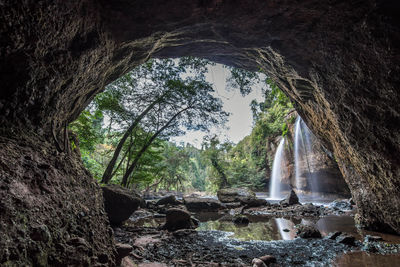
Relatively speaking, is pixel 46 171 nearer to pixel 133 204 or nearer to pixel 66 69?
pixel 66 69

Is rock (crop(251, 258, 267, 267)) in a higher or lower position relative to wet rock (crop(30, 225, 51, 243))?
lower

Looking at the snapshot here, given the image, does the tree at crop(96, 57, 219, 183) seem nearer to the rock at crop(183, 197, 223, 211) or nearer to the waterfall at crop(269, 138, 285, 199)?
the rock at crop(183, 197, 223, 211)

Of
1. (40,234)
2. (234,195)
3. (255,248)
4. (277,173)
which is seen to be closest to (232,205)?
(234,195)

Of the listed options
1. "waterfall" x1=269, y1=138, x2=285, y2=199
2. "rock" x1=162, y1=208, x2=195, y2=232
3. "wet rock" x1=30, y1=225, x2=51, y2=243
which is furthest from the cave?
"waterfall" x1=269, y1=138, x2=285, y2=199

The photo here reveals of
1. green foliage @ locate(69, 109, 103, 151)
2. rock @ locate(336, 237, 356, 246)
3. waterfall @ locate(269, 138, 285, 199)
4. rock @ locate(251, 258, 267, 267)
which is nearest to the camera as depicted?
rock @ locate(251, 258, 267, 267)

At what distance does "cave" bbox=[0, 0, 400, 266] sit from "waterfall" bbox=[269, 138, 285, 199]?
1673 centimetres

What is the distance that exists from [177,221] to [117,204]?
2.10m

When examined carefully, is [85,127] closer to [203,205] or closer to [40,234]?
[40,234]

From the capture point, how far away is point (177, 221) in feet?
20.9

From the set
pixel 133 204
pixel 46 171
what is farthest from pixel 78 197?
pixel 133 204

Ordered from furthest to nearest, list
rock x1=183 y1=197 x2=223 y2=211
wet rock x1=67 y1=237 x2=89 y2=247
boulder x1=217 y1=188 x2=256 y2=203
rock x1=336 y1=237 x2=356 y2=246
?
boulder x1=217 y1=188 x2=256 y2=203 < rock x1=183 y1=197 x2=223 y2=211 < rock x1=336 y1=237 x2=356 y2=246 < wet rock x1=67 y1=237 x2=89 y2=247

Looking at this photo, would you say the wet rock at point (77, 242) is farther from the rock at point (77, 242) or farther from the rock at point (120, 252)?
the rock at point (120, 252)

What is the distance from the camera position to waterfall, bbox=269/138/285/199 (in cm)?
2175

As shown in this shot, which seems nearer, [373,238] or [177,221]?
[373,238]
